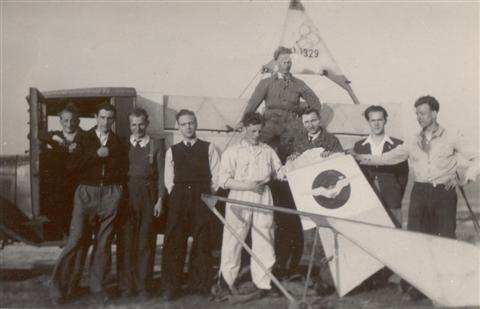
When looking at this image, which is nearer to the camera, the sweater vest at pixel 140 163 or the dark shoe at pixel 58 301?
the dark shoe at pixel 58 301

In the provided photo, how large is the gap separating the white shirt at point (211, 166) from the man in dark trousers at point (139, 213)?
10 centimetres

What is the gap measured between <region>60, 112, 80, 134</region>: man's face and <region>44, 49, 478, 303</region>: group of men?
0.01 meters

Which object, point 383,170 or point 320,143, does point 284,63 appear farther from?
point 383,170

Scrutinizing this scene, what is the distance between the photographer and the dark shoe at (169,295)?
4.54m

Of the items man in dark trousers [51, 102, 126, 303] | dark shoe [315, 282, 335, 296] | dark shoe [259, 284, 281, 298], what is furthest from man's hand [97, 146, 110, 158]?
dark shoe [315, 282, 335, 296]

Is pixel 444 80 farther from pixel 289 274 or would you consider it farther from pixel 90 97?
pixel 90 97

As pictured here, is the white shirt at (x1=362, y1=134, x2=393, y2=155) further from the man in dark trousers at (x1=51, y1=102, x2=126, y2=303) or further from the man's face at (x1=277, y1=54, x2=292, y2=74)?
the man in dark trousers at (x1=51, y1=102, x2=126, y2=303)

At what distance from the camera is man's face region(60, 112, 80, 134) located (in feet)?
15.7

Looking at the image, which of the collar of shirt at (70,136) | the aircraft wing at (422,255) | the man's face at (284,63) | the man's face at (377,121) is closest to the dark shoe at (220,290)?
the aircraft wing at (422,255)

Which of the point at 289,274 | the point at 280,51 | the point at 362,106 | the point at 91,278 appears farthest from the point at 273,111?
the point at 91,278

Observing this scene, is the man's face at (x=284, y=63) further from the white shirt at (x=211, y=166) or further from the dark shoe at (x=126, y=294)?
the dark shoe at (x=126, y=294)

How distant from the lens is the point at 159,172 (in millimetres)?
4742

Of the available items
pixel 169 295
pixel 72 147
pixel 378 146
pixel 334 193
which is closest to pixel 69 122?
pixel 72 147

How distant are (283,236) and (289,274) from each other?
389 mm
